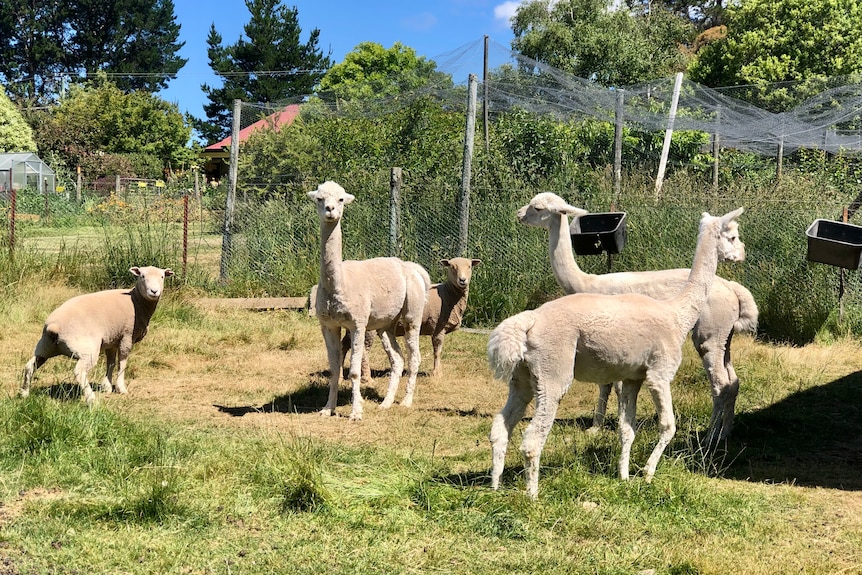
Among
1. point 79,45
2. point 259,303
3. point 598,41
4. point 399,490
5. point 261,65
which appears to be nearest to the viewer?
point 399,490

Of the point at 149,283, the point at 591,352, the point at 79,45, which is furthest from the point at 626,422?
the point at 79,45

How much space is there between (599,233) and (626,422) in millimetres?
3116

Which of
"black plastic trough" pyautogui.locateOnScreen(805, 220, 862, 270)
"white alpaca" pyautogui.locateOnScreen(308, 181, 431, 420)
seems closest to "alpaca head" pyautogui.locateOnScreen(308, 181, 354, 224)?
"white alpaca" pyautogui.locateOnScreen(308, 181, 431, 420)

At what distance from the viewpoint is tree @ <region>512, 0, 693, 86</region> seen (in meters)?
35.0

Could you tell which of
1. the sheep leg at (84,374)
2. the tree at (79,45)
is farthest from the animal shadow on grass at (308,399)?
the tree at (79,45)

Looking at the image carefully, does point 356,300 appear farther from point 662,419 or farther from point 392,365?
point 662,419

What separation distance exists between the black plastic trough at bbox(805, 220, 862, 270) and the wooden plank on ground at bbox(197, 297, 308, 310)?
766cm

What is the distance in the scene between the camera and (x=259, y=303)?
42.3ft

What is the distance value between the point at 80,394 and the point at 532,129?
8928mm

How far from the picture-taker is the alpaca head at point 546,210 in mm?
7047

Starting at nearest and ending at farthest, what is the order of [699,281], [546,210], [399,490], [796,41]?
[399,490]
[699,281]
[546,210]
[796,41]

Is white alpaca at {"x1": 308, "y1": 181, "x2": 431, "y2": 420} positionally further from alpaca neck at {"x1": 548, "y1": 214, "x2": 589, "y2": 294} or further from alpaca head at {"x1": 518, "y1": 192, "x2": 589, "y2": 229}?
alpaca neck at {"x1": 548, "y1": 214, "x2": 589, "y2": 294}

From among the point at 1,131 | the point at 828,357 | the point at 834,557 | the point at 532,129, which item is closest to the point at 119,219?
the point at 532,129

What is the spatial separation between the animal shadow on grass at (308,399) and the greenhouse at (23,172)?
94.6 ft
